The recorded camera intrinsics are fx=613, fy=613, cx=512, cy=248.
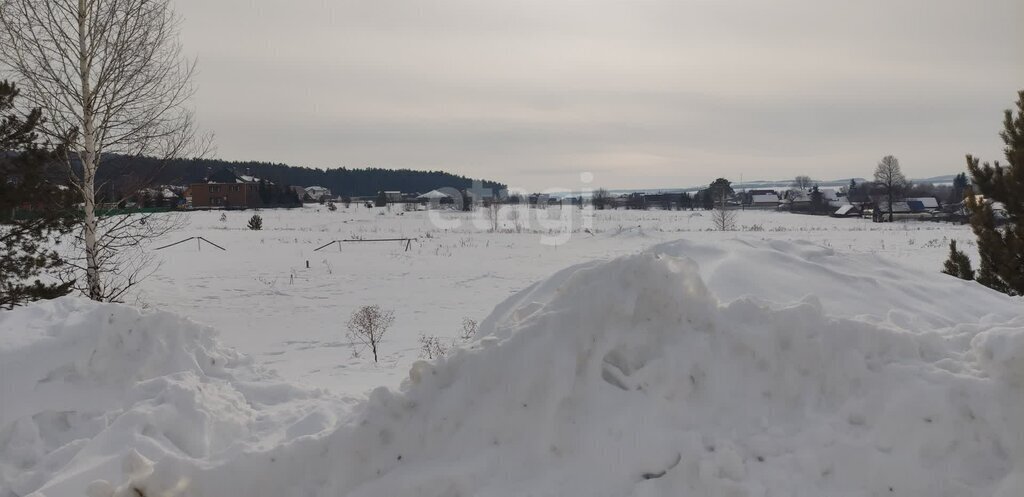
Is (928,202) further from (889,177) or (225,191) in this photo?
(225,191)

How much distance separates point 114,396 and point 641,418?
4057 millimetres

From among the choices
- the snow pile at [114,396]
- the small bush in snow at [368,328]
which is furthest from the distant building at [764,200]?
the snow pile at [114,396]

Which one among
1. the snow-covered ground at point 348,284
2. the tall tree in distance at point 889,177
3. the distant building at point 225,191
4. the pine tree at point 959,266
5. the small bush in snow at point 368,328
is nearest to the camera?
the snow-covered ground at point 348,284

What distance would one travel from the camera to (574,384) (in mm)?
3631

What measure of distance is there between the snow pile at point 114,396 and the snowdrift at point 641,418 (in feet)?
0.08

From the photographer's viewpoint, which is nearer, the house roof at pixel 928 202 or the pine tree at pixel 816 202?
the house roof at pixel 928 202

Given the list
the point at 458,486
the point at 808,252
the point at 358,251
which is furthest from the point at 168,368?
the point at 358,251

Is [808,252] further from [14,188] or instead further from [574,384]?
→ [14,188]

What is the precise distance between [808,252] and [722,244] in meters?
1.01

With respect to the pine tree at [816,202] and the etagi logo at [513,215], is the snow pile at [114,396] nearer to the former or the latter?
the etagi logo at [513,215]

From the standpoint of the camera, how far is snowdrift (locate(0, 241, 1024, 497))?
3.13 metres

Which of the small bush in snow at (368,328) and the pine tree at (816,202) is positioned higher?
the pine tree at (816,202)

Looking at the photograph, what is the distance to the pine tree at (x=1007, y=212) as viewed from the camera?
9508 mm

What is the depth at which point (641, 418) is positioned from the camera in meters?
3.41
